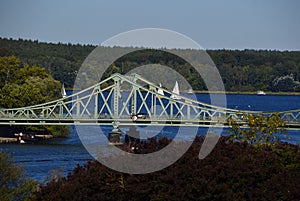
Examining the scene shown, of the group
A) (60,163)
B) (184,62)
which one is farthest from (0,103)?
(184,62)

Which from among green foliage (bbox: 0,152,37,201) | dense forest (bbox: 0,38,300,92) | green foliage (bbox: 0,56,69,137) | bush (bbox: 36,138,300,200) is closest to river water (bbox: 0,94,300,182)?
green foliage (bbox: 0,56,69,137)

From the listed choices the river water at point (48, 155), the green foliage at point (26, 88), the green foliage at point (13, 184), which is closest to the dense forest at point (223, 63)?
the green foliage at point (26, 88)

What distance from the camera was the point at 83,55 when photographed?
173500 mm

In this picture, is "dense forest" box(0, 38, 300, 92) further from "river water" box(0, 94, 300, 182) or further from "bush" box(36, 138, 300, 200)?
"bush" box(36, 138, 300, 200)

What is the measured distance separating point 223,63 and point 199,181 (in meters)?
166

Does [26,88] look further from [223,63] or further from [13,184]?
[223,63]

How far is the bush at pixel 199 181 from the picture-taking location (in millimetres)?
19219

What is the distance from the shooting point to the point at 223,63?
184250 millimetres

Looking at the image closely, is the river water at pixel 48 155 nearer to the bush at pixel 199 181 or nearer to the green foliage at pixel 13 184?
the green foliage at pixel 13 184

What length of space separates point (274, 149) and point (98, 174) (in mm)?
5086

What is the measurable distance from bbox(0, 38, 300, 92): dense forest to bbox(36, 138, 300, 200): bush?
132 metres

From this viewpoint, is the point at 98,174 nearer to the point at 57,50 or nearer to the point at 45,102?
the point at 45,102

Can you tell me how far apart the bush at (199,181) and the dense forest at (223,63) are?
13180 cm

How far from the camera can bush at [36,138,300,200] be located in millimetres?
19219
